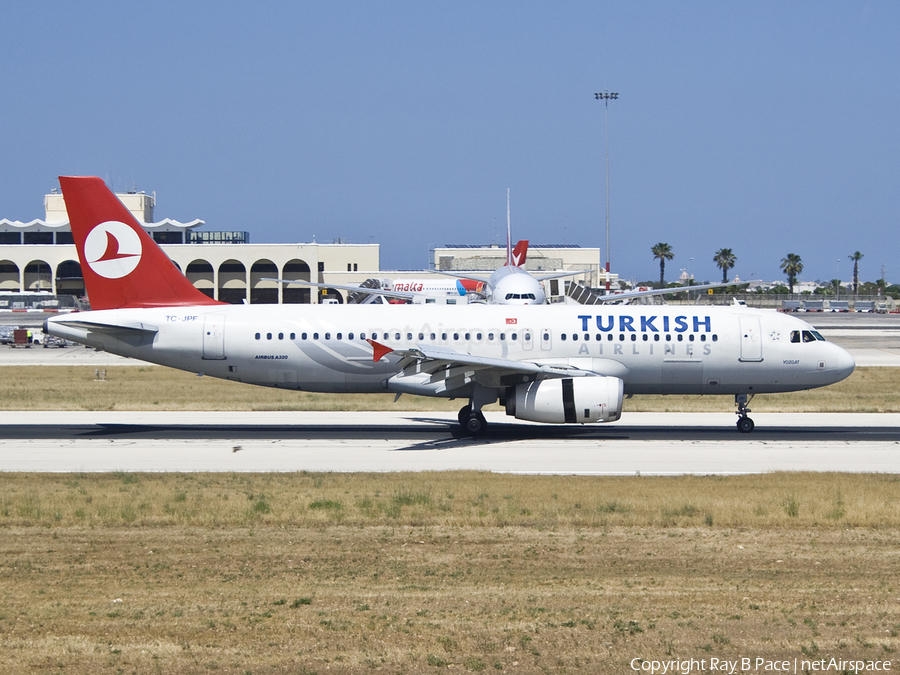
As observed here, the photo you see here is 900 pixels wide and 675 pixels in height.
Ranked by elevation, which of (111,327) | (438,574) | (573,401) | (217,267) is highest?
(217,267)

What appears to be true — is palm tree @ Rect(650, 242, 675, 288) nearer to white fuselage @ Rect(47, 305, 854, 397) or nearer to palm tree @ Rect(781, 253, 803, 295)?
palm tree @ Rect(781, 253, 803, 295)

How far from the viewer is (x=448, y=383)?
30.3 meters

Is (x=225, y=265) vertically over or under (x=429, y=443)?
over

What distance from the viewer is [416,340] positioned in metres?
31.5

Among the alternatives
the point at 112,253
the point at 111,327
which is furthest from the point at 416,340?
Answer: the point at 112,253

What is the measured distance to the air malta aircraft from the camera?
30.8m

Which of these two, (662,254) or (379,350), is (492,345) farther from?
(662,254)

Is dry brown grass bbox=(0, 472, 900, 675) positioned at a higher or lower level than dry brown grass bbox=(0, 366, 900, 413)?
lower

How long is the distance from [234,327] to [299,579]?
740 inches

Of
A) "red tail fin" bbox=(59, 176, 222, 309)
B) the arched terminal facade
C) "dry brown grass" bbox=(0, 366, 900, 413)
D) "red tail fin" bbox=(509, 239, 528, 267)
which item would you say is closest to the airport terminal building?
the arched terminal facade

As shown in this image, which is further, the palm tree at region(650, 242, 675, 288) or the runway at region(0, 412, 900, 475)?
the palm tree at region(650, 242, 675, 288)

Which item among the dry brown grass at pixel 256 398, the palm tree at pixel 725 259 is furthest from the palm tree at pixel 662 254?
the dry brown grass at pixel 256 398

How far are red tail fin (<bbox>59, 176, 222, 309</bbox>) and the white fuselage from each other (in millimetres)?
892

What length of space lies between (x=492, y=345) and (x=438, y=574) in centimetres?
1774
